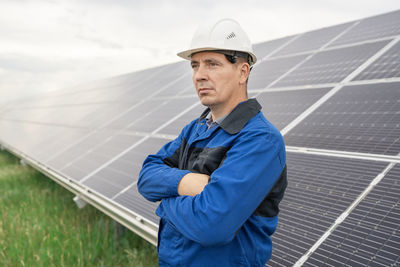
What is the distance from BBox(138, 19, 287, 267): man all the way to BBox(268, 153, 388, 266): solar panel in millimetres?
726

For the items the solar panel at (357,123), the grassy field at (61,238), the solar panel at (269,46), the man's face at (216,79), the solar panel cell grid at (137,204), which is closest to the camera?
the man's face at (216,79)

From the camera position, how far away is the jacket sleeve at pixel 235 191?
1672 mm

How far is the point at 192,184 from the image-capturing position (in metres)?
1.97

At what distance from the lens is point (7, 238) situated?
567 cm

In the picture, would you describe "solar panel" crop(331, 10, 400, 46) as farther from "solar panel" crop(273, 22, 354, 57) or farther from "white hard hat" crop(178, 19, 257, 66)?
"white hard hat" crop(178, 19, 257, 66)

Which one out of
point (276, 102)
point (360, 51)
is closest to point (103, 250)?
point (276, 102)

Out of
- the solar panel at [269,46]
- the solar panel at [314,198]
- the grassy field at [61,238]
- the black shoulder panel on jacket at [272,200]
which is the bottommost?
the grassy field at [61,238]

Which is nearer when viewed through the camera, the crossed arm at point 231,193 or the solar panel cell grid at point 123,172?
the crossed arm at point 231,193

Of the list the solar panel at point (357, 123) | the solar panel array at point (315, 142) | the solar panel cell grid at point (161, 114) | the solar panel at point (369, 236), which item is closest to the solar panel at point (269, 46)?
the solar panel array at point (315, 142)

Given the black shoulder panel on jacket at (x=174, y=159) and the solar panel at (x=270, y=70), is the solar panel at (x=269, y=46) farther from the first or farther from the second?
the black shoulder panel on jacket at (x=174, y=159)

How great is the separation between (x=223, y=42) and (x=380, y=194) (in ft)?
6.66

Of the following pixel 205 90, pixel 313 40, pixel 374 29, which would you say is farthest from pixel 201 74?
pixel 313 40

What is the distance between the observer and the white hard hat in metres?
2.01

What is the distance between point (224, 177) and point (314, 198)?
1.66m
